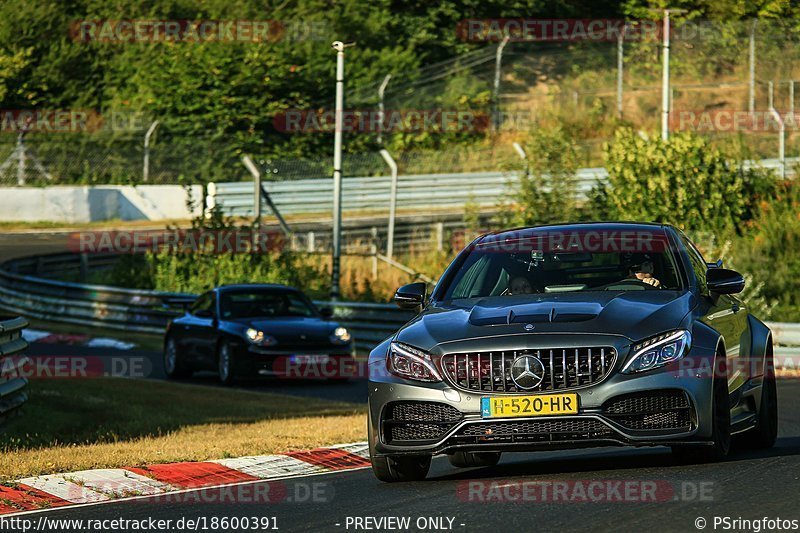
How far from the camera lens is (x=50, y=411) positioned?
16.4 m

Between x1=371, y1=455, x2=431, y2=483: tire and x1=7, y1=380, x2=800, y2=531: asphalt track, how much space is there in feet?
0.28

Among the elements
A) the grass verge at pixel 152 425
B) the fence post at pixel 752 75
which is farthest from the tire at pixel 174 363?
the fence post at pixel 752 75

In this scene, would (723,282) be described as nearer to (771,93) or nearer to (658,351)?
(658,351)

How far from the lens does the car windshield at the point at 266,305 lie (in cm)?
2289

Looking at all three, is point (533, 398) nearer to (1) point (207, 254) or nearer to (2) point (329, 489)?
(2) point (329, 489)

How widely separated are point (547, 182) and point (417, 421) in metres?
27.8

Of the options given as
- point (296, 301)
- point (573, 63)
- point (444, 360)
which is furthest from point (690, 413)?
point (573, 63)

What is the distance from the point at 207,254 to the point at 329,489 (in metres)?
25.9

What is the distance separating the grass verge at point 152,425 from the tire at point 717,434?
3.76 metres

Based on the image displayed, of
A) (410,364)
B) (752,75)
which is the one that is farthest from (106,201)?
(410,364)

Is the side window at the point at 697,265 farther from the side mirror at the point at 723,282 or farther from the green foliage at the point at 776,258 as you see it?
the green foliage at the point at 776,258

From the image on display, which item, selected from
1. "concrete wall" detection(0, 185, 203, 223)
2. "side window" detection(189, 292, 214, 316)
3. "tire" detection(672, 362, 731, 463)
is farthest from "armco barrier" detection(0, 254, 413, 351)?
"tire" detection(672, 362, 731, 463)

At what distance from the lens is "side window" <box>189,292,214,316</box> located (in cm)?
2311

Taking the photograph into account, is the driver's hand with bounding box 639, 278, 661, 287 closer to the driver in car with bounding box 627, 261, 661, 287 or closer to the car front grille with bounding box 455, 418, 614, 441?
the driver in car with bounding box 627, 261, 661, 287
